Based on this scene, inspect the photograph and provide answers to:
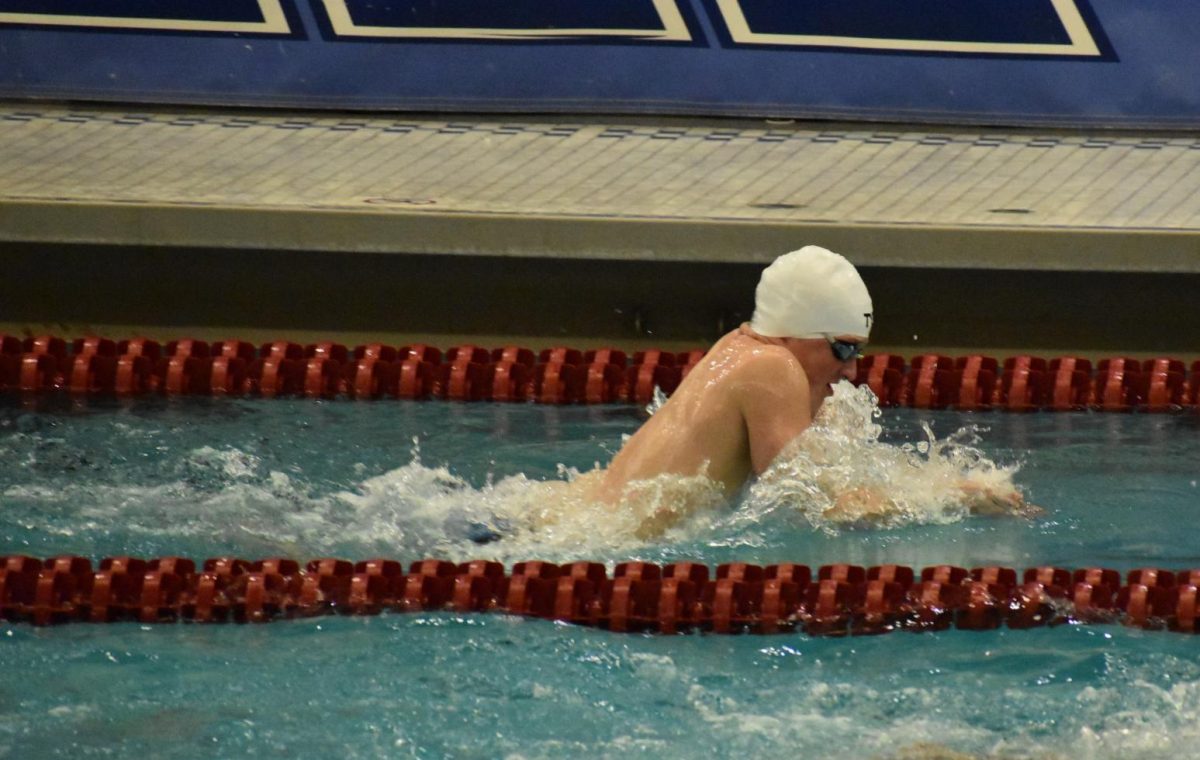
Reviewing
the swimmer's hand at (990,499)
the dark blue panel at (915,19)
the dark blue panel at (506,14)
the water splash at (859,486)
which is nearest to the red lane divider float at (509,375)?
the water splash at (859,486)

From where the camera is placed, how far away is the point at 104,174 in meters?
6.55

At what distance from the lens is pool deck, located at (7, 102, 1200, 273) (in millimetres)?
5902

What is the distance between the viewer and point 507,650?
12.7 ft

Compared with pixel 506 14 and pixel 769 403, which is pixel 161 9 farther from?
pixel 769 403

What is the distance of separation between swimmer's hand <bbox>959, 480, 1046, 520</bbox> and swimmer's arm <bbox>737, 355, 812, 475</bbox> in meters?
0.46

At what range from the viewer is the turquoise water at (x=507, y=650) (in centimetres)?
346

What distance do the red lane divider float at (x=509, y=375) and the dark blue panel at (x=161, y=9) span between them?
1816mm

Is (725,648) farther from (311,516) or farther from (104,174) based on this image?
(104,174)

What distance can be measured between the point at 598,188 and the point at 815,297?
2305 millimetres

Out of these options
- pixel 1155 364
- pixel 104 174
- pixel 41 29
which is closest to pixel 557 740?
pixel 1155 364

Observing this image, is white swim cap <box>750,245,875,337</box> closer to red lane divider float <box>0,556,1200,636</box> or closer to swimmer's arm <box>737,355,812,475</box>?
swimmer's arm <box>737,355,812,475</box>

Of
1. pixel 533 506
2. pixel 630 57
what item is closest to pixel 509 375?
pixel 533 506

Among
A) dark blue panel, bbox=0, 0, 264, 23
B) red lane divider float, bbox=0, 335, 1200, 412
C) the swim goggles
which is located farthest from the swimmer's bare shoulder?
dark blue panel, bbox=0, 0, 264, 23

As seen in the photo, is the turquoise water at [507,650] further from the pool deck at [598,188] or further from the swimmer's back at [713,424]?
the pool deck at [598,188]
